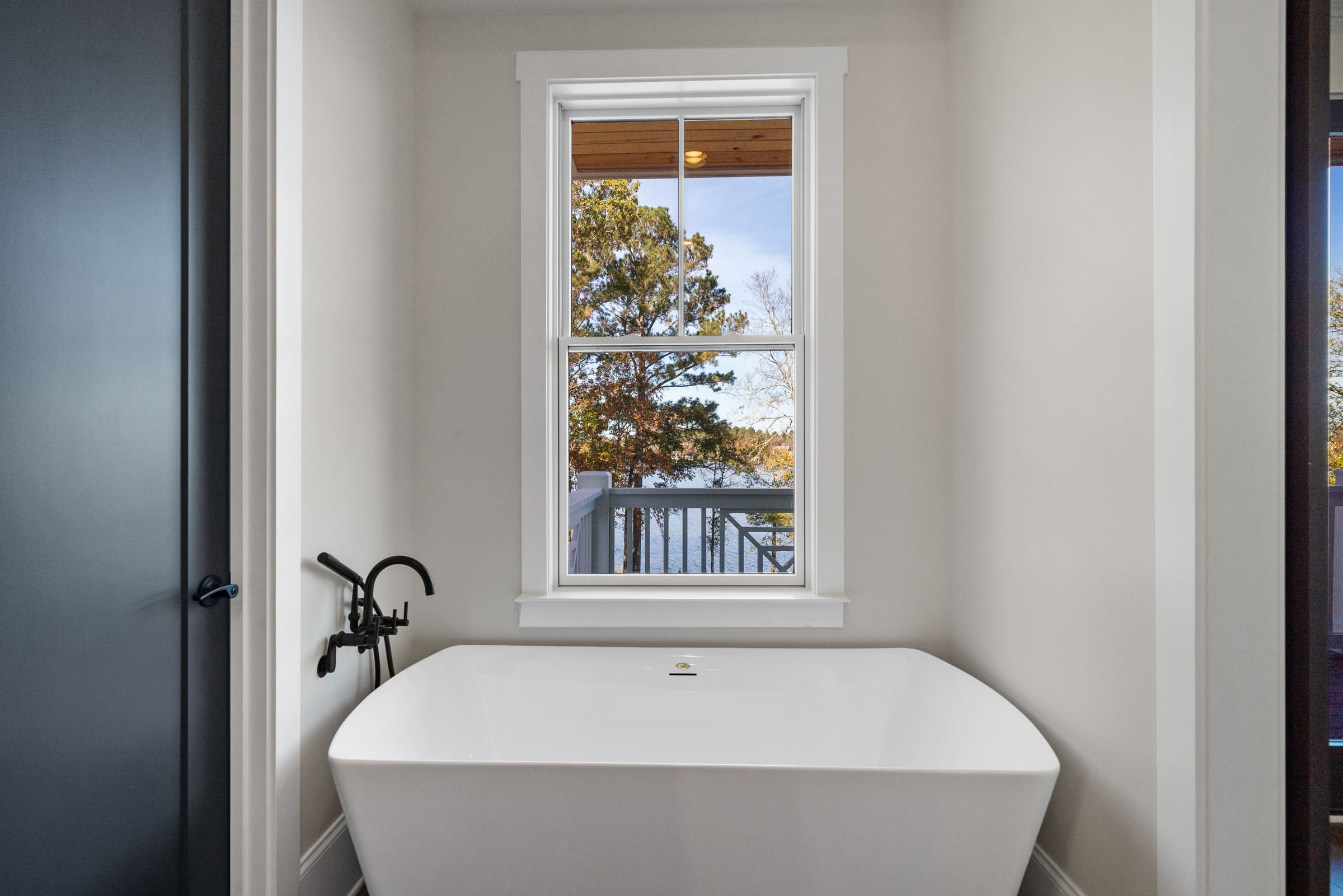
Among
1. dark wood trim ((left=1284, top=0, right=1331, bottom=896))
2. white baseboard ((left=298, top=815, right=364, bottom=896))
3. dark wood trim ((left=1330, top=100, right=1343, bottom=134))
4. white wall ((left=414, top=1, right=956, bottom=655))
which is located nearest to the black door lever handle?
white baseboard ((left=298, top=815, right=364, bottom=896))

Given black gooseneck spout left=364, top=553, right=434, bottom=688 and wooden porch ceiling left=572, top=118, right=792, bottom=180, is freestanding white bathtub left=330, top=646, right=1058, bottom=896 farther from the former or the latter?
wooden porch ceiling left=572, top=118, right=792, bottom=180

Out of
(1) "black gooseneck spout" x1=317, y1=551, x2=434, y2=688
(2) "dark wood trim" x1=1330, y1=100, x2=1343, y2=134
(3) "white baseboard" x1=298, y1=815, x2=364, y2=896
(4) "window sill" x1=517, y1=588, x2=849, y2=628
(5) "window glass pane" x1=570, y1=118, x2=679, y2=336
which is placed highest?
(5) "window glass pane" x1=570, y1=118, x2=679, y2=336

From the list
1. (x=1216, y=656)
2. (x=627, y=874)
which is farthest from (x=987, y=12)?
(x=627, y=874)

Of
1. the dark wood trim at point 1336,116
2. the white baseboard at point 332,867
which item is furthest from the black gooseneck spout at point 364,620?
the dark wood trim at point 1336,116

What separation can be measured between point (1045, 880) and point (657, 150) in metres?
2.37

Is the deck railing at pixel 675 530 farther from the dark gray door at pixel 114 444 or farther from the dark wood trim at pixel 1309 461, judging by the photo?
the dark wood trim at pixel 1309 461

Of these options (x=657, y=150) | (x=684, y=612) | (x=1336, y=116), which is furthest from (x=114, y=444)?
(x=1336, y=116)

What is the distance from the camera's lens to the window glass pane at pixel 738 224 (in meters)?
2.26

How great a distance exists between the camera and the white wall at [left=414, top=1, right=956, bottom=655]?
2.12 m

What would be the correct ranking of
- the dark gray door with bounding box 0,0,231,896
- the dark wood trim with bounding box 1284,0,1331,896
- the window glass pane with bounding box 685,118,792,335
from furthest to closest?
the window glass pane with bounding box 685,118,792,335, the dark wood trim with bounding box 1284,0,1331,896, the dark gray door with bounding box 0,0,231,896

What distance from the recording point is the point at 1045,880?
160 centimetres

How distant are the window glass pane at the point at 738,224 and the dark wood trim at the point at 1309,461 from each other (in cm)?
132

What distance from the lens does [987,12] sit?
6.11 feet

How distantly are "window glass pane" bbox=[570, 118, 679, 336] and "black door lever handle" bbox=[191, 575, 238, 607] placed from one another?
1286 mm
